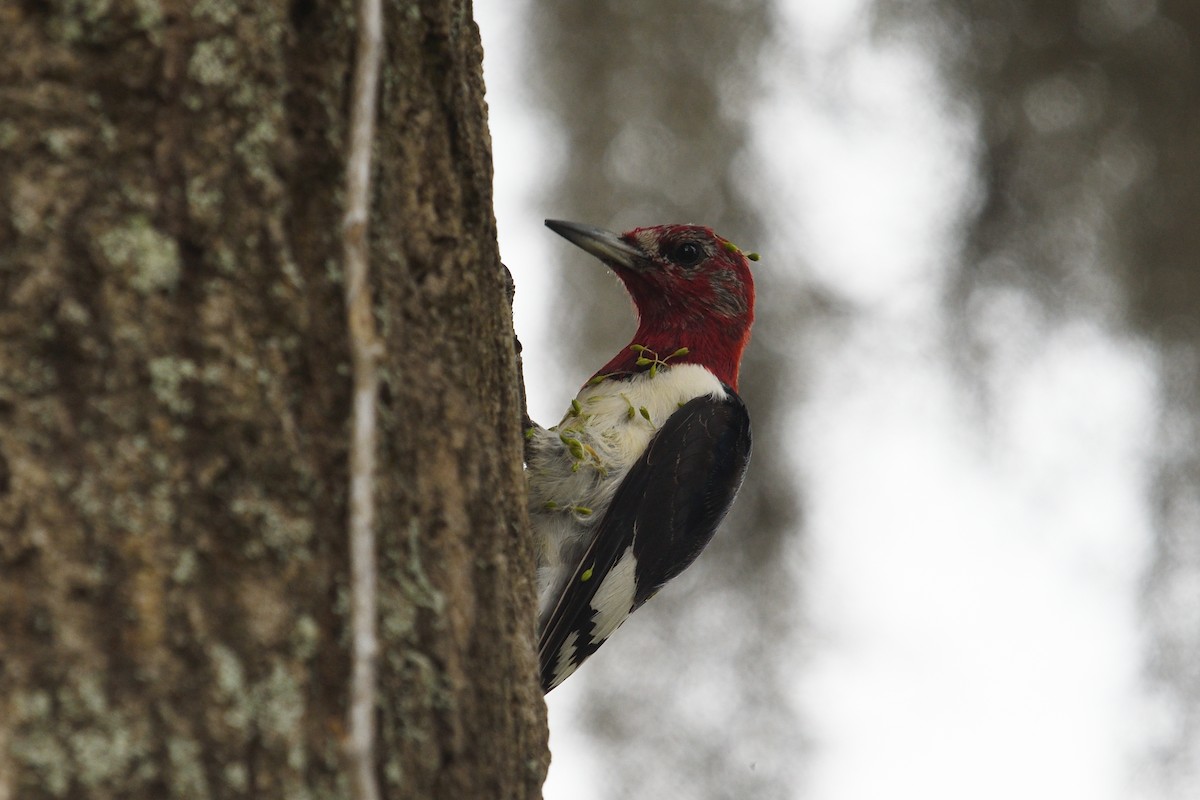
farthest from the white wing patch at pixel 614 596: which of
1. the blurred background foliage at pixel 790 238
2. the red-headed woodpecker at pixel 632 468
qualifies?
the blurred background foliage at pixel 790 238

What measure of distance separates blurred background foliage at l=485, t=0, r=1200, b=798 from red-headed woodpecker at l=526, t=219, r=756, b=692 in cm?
86

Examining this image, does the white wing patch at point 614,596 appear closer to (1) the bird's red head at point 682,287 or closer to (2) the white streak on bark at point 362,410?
(1) the bird's red head at point 682,287

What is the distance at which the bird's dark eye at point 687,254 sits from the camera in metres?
3.73

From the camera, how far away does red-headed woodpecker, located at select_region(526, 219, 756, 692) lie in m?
2.99

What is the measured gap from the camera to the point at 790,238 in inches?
178

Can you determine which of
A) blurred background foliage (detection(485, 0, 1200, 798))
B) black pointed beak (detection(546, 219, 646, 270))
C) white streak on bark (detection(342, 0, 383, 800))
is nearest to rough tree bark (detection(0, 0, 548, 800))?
white streak on bark (detection(342, 0, 383, 800))

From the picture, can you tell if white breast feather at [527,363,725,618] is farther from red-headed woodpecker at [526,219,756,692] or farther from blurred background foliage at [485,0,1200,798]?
blurred background foliage at [485,0,1200,798]

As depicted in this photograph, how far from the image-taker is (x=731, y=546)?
4.74 meters

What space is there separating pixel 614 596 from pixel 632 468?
1.08ft

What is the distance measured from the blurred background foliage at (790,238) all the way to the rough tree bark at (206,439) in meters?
3.04

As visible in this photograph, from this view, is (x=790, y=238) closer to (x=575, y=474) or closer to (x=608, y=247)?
(x=608, y=247)

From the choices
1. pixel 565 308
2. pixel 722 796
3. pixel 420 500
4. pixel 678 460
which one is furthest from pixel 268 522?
pixel 722 796

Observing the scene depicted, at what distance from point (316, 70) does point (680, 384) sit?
2.06 metres

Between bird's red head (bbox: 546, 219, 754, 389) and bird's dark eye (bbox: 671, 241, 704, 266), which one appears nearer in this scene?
bird's red head (bbox: 546, 219, 754, 389)
